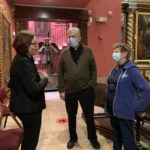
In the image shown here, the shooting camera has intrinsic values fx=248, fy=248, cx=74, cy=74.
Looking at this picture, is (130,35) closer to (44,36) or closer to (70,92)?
(44,36)

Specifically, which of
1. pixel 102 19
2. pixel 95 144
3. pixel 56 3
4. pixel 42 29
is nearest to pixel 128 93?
pixel 95 144

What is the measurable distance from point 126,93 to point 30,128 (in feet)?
3.02

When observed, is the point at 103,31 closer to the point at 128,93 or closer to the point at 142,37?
the point at 142,37

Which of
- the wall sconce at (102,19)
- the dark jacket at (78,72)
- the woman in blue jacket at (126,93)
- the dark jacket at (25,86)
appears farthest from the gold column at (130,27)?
the dark jacket at (25,86)

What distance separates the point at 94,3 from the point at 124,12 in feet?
4.61

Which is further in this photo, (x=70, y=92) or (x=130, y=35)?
(x=130, y=35)

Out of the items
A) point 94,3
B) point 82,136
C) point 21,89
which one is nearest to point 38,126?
point 21,89

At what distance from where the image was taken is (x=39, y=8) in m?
6.85

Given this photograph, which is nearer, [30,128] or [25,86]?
[25,86]

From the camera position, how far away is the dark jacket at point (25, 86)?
78.0 inches

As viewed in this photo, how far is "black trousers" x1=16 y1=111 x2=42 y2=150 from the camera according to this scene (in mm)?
2094

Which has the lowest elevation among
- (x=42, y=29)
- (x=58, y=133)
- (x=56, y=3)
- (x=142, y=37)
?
(x=58, y=133)

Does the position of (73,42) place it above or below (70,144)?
above

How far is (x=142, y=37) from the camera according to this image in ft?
27.2
